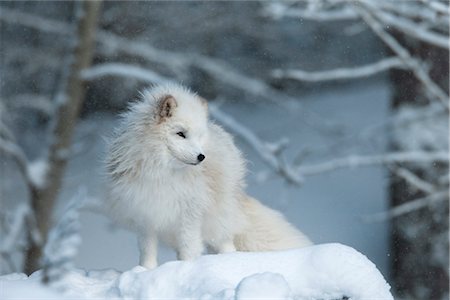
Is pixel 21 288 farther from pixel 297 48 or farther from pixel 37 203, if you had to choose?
pixel 297 48

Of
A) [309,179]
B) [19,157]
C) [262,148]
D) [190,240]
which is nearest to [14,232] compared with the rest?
[19,157]

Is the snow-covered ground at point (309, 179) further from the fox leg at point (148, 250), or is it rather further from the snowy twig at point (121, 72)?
the fox leg at point (148, 250)

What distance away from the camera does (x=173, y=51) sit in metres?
5.77

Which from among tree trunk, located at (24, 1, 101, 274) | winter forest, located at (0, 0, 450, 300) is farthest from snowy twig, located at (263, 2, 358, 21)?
tree trunk, located at (24, 1, 101, 274)

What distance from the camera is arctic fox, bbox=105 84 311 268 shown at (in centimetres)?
235

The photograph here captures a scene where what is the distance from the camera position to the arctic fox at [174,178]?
2.35 meters

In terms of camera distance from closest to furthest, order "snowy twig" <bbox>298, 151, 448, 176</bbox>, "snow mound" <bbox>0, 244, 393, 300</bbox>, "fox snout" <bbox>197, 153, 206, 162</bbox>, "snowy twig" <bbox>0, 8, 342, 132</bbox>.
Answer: "snow mound" <bbox>0, 244, 393, 300</bbox>, "fox snout" <bbox>197, 153, 206, 162</bbox>, "snowy twig" <bbox>298, 151, 448, 176</bbox>, "snowy twig" <bbox>0, 8, 342, 132</bbox>

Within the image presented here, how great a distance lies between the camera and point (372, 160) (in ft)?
18.0

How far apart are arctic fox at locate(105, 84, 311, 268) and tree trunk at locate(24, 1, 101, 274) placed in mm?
2473

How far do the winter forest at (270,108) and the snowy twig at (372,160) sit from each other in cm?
1

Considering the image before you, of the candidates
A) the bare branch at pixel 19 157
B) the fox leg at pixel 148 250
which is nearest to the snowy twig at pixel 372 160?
the bare branch at pixel 19 157

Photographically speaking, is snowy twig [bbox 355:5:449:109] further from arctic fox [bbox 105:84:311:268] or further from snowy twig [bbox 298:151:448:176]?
arctic fox [bbox 105:84:311:268]

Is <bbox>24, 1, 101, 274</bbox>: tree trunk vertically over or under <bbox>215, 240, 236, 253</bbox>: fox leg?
over

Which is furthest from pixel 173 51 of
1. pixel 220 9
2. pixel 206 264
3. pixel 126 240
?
pixel 206 264
